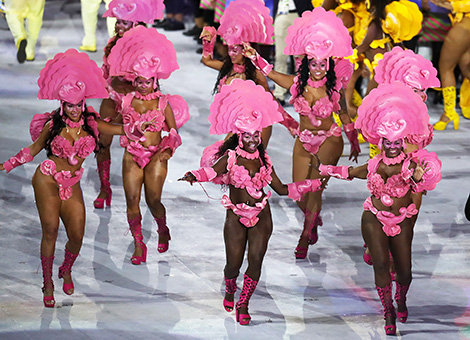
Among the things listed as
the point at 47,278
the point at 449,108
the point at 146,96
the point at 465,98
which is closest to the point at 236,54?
the point at 146,96

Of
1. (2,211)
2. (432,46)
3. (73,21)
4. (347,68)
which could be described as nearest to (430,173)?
(347,68)

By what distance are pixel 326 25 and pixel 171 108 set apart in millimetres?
1248

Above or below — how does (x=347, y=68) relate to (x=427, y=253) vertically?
above

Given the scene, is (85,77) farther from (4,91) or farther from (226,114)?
(4,91)

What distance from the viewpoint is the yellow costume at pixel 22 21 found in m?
11.3

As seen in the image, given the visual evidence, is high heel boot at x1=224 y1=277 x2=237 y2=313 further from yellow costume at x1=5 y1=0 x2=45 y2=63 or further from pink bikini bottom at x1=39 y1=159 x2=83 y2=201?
yellow costume at x1=5 y1=0 x2=45 y2=63

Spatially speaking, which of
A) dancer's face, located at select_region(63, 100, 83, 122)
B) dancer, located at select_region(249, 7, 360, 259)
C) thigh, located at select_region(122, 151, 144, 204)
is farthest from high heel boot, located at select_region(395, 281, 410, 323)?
dancer's face, located at select_region(63, 100, 83, 122)

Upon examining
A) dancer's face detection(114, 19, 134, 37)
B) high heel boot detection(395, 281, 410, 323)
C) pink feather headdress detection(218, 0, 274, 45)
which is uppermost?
pink feather headdress detection(218, 0, 274, 45)

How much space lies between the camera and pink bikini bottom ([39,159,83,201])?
567cm

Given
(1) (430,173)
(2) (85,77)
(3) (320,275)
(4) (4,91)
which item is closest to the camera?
(1) (430,173)

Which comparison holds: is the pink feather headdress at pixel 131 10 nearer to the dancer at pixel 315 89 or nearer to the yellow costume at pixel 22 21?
the dancer at pixel 315 89

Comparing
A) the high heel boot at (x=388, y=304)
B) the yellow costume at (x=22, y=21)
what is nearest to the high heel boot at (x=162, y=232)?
the high heel boot at (x=388, y=304)

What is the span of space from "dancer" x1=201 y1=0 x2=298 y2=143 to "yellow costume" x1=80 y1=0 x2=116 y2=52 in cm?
508

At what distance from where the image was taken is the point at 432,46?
1070cm
